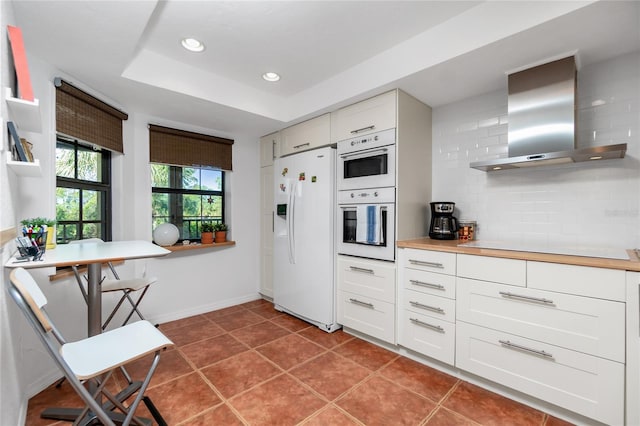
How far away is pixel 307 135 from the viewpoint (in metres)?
3.14

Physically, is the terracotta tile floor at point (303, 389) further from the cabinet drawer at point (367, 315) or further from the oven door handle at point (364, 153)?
the oven door handle at point (364, 153)

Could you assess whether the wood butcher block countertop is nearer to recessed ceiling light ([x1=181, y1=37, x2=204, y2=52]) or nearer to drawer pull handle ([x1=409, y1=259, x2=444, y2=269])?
drawer pull handle ([x1=409, y1=259, x2=444, y2=269])

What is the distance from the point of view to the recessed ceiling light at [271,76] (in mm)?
2636

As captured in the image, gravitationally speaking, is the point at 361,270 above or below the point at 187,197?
below

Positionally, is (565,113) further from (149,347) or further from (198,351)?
(198,351)

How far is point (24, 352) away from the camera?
1786mm

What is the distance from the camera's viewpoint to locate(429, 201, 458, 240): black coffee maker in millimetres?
2475

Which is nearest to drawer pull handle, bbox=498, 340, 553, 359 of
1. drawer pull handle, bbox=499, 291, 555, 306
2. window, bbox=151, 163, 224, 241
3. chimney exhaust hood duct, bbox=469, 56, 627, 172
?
drawer pull handle, bbox=499, 291, 555, 306

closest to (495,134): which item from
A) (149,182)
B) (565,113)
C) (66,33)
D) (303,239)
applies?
(565,113)

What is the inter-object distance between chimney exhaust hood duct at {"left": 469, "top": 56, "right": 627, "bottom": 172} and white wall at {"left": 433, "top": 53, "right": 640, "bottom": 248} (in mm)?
175

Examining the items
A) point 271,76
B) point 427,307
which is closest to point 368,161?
point 271,76

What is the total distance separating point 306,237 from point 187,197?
1591 millimetres

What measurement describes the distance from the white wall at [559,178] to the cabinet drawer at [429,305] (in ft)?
2.64

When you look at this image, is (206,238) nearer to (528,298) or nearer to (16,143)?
(16,143)
